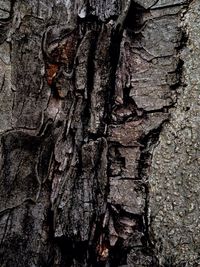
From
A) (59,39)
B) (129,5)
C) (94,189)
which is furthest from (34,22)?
(94,189)

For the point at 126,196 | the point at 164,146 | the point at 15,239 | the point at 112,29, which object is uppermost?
the point at 112,29

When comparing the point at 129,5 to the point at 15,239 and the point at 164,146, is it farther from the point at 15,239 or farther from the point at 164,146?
the point at 15,239

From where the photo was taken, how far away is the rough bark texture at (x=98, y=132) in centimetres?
84

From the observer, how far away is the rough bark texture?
33.2 inches

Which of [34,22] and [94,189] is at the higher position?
[34,22]

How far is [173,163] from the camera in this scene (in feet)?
2.77

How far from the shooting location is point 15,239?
0.85m

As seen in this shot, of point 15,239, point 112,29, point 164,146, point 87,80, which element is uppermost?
point 112,29

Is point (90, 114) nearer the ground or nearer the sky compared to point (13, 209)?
nearer the sky

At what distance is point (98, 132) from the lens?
2.93ft

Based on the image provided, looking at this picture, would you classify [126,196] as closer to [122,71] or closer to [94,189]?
[94,189]

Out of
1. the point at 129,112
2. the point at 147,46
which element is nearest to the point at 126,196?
the point at 129,112

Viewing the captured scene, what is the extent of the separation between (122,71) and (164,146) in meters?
0.17

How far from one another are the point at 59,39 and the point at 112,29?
110mm
